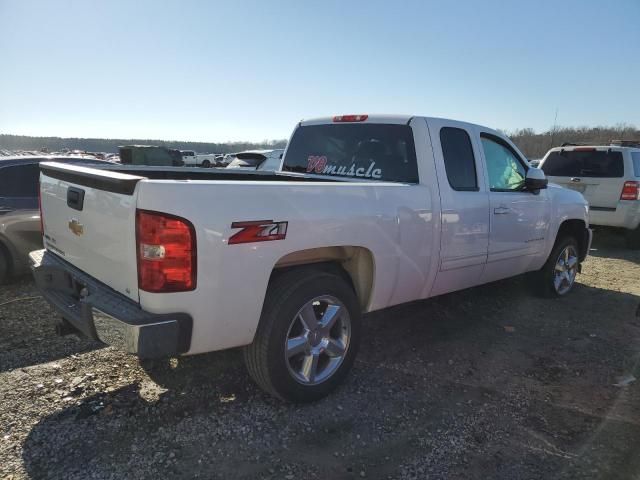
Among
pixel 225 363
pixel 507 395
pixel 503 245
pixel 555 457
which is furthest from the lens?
pixel 503 245

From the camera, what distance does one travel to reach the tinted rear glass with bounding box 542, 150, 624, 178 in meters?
8.60

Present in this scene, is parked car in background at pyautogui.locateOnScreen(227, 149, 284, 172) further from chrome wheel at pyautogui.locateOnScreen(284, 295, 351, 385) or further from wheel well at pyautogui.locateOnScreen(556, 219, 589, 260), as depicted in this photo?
chrome wheel at pyautogui.locateOnScreen(284, 295, 351, 385)

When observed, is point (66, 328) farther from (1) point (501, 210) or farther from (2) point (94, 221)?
(1) point (501, 210)

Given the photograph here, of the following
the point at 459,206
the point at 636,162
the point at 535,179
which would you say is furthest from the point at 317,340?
the point at 636,162

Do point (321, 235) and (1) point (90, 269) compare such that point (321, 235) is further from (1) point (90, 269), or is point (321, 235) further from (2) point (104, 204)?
(1) point (90, 269)

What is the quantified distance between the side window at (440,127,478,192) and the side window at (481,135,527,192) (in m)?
0.29

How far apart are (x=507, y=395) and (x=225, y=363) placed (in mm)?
2102

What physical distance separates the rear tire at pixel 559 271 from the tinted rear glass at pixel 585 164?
3681 millimetres

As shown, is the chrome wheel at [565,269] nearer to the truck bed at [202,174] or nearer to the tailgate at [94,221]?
the truck bed at [202,174]

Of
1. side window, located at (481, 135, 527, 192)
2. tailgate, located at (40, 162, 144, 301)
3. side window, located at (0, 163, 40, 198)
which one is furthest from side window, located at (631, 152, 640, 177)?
side window, located at (0, 163, 40, 198)

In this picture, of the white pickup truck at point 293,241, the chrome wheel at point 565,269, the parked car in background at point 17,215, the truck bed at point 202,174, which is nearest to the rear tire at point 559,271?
the chrome wheel at point 565,269

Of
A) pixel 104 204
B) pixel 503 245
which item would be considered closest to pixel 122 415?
pixel 104 204

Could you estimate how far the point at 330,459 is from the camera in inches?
100

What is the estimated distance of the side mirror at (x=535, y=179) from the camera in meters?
4.55
